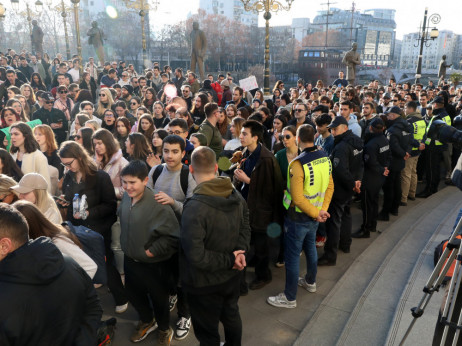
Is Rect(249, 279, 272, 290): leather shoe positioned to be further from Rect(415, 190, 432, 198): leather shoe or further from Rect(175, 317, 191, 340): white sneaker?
Rect(415, 190, 432, 198): leather shoe

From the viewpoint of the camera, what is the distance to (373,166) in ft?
18.8

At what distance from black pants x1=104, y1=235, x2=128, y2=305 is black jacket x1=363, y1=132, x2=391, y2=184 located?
13.1 feet

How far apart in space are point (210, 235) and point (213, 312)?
2.12 feet

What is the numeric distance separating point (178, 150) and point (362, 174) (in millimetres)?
3096

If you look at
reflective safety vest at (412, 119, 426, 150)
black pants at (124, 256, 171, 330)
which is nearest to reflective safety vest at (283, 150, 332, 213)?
black pants at (124, 256, 171, 330)

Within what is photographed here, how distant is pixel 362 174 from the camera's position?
5449 millimetres

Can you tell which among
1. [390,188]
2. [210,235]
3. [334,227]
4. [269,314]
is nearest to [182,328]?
[269,314]

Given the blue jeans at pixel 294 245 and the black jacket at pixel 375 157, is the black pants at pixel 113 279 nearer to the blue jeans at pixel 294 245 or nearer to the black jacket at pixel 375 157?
the blue jeans at pixel 294 245

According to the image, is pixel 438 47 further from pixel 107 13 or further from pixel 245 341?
pixel 245 341

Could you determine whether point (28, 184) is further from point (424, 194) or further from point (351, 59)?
point (351, 59)

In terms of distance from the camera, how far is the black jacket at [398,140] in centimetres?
633

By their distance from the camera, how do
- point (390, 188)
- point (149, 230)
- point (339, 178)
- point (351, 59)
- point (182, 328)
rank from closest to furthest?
point (149, 230), point (182, 328), point (339, 178), point (390, 188), point (351, 59)

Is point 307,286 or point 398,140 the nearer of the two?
point 307,286

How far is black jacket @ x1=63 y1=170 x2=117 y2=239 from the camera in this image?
3801mm
